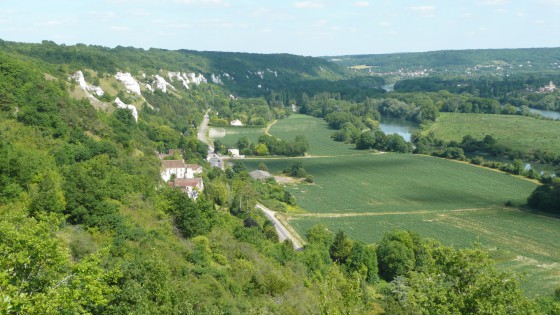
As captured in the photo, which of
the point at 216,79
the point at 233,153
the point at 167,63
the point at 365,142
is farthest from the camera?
the point at 216,79

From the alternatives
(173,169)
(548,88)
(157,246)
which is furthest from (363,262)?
(548,88)

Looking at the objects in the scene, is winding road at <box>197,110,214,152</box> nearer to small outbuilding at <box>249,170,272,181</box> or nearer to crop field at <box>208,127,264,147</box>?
crop field at <box>208,127,264,147</box>

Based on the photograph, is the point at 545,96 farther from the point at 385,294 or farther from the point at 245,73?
the point at 385,294

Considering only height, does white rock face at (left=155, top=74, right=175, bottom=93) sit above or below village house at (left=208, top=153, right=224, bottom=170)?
above

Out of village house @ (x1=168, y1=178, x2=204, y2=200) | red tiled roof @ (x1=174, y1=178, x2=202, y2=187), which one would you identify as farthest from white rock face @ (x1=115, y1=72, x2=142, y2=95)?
village house @ (x1=168, y1=178, x2=204, y2=200)

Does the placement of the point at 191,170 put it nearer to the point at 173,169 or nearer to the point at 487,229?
the point at 173,169

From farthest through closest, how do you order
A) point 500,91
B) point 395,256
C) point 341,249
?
point 500,91, point 341,249, point 395,256

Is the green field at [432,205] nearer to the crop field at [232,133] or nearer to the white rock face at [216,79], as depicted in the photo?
the crop field at [232,133]
